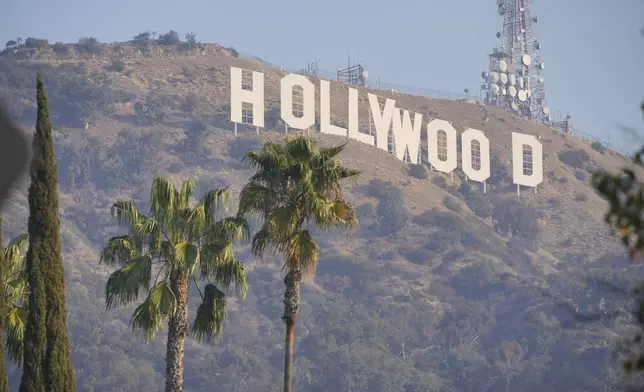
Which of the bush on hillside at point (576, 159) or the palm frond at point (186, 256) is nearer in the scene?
the palm frond at point (186, 256)

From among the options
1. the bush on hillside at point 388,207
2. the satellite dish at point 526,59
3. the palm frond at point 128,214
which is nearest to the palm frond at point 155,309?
the palm frond at point 128,214

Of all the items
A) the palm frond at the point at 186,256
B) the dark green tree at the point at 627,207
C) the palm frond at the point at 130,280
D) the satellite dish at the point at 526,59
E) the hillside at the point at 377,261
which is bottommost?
the hillside at the point at 377,261

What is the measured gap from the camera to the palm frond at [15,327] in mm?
29173

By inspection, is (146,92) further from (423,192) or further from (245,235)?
(245,235)

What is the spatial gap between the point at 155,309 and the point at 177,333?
81 cm

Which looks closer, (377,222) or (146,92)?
(377,222)

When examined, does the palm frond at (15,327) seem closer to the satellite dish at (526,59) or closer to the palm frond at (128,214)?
the palm frond at (128,214)

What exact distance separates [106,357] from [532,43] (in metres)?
75.0

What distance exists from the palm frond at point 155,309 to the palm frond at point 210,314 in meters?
0.86

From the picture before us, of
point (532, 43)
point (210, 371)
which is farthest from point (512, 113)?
point (210, 371)

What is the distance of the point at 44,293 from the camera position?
82.4 feet

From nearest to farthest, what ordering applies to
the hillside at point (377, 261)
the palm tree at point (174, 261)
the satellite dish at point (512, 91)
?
the palm tree at point (174, 261)
the hillside at point (377, 261)
the satellite dish at point (512, 91)

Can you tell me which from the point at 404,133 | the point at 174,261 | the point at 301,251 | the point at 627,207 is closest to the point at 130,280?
the point at 174,261

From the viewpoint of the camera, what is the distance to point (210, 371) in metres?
146
